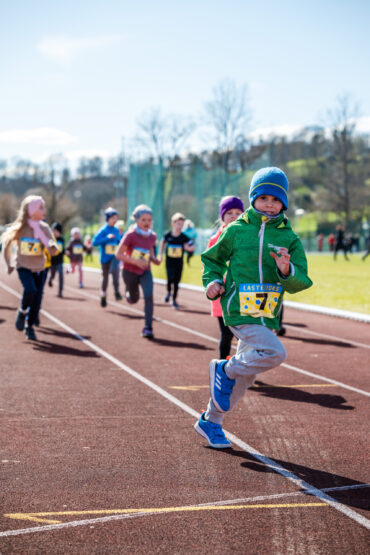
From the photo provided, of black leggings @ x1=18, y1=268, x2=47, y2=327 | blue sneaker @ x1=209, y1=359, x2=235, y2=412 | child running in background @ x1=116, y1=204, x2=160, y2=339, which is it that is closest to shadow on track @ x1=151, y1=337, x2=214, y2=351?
child running in background @ x1=116, y1=204, x2=160, y2=339

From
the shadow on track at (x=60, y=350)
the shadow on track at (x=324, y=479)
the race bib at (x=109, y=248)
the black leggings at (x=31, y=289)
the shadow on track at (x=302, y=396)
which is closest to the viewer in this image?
the shadow on track at (x=324, y=479)


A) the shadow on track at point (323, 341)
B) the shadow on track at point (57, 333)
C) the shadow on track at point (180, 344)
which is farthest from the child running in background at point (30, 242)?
the shadow on track at point (323, 341)

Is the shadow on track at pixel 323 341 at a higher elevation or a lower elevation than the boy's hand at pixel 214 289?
lower

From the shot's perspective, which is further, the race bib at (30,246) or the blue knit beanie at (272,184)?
the race bib at (30,246)

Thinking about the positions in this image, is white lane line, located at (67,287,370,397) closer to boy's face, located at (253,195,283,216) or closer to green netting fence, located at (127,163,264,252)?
boy's face, located at (253,195,283,216)

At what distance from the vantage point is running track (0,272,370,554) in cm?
376

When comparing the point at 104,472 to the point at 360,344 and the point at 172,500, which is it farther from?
the point at 360,344

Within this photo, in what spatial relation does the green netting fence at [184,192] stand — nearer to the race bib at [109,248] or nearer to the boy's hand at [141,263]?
the race bib at [109,248]

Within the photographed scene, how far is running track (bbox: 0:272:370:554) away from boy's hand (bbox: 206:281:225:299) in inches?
44.3

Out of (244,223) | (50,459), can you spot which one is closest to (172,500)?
(50,459)

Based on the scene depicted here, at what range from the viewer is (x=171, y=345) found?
1108 cm

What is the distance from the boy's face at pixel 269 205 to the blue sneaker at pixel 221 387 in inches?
43.9

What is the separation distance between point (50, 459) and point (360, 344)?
24.3 ft

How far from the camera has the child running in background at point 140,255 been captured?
11586mm
